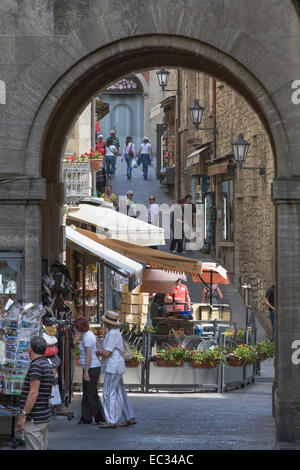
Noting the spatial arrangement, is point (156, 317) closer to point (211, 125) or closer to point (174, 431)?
point (174, 431)

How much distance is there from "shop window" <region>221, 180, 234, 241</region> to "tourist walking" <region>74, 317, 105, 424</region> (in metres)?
17.8

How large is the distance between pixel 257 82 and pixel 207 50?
0.69 metres

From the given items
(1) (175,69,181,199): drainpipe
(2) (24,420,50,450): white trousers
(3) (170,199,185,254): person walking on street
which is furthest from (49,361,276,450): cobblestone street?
(1) (175,69,181,199): drainpipe

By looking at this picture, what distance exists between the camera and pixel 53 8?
→ 1130cm

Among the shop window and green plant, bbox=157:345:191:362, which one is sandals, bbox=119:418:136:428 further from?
the shop window

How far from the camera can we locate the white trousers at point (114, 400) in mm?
12320

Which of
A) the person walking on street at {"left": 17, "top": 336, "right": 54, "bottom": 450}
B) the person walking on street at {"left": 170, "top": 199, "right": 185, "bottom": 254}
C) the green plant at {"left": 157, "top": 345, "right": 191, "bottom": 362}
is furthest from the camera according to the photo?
the person walking on street at {"left": 170, "top": 199, "right": 185, "bottom": 254}

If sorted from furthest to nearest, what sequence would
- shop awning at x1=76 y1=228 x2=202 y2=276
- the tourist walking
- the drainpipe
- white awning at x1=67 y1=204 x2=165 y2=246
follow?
the drainpipe < white awning at x1=67 y1=204 x2=165 y2=246 < shop awning at x1=76 y1=228 x2=202 y2=276 < the tourist walking

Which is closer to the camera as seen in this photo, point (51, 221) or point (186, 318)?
point (51, 221)

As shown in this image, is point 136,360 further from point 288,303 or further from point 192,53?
point 192,53

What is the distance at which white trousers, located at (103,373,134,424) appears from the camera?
12.3m

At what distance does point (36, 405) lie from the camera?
348 inches

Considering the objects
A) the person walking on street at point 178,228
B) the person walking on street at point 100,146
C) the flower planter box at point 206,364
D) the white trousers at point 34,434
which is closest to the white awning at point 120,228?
the flower planter box at point 206,364

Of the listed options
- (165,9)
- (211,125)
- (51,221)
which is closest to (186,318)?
(51,221)
